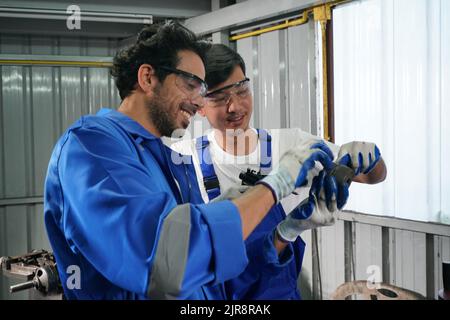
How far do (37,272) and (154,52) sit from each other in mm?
1071

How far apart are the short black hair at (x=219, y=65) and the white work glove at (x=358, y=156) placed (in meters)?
0.55

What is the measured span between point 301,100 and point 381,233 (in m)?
0.69

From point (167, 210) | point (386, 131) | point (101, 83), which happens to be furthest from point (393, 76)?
point (101, 83)

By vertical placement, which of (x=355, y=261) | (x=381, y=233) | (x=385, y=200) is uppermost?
(x=385, y=200)

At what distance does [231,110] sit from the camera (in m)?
1.64

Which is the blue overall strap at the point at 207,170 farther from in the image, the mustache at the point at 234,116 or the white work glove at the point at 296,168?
the white work glove at the point at 296,168

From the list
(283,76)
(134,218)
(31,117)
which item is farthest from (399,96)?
(31,117)

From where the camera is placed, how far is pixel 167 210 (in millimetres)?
775

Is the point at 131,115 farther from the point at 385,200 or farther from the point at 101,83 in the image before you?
the point at 101,83

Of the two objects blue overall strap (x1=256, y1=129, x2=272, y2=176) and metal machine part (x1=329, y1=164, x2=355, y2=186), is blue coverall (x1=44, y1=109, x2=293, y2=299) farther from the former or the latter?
blue overall strap (x1=256, y1=129, x2=272, y2=176)

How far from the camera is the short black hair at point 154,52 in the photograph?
1134 millimetres

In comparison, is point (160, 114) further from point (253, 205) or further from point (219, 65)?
point (219, 65)

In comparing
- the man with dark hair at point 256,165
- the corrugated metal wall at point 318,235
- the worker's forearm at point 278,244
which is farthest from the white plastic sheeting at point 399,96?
the worker's forearm at point 278,244

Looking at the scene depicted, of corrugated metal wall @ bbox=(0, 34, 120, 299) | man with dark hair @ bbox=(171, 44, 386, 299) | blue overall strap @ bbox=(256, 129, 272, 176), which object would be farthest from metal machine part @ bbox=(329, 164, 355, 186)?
corrugated metal wall @ bbox=(0, 34, 120, 299)
